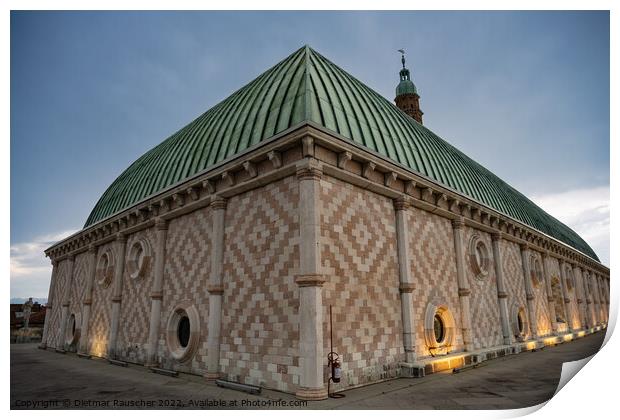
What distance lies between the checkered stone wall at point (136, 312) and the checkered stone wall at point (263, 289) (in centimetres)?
707

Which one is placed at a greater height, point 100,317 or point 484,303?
point 484,303

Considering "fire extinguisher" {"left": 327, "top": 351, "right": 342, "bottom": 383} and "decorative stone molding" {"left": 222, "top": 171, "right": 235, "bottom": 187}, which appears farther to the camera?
"decorative stone molding" {"left": 222, "top": 171, "right": 235, "bottom": 187}

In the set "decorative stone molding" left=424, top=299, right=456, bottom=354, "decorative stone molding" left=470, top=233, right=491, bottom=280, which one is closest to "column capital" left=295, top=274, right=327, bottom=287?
"decorative stone molding" left=424, top=299, right=456, bottom=354

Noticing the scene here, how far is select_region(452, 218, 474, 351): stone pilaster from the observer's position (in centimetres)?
1909

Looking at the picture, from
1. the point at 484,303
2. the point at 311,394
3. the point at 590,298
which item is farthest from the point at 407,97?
the point at 311,394

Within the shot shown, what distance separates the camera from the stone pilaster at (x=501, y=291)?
23.1 m

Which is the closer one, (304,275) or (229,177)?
(304,275)

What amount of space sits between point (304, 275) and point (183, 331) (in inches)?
345

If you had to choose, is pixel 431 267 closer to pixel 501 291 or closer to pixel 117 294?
pixel 501 291

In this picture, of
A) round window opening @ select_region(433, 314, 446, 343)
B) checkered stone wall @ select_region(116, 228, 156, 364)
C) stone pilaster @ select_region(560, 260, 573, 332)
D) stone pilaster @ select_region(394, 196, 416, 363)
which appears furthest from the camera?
stone pilaster @ select_region(560, 260, 573, 332)

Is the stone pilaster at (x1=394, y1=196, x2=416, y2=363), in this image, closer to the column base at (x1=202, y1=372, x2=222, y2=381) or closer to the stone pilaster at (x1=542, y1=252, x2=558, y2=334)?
the column base at (x1=202, y1=372, x2=222, y2=381)

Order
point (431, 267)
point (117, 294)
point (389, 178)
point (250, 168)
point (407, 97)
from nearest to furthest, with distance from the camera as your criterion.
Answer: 1. point (250, 168)
2. point (389, 178)
3. point (431, 267)
4. point (117, 294)
5. point (407, 97)

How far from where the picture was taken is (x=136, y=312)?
20688 mm

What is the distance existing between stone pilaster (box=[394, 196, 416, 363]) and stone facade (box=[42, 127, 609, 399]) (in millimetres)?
43
